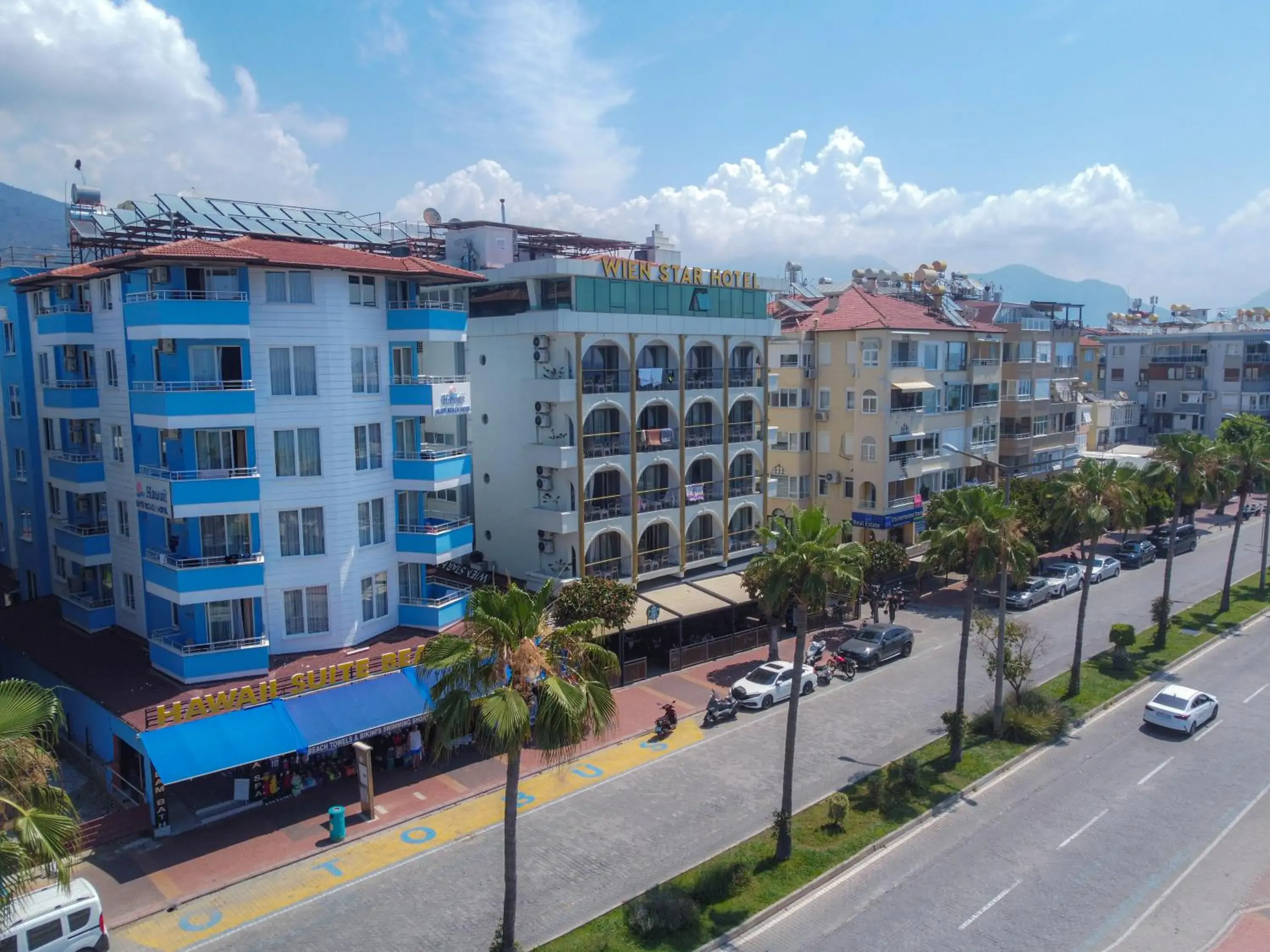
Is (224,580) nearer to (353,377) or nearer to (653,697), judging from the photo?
(353,377)

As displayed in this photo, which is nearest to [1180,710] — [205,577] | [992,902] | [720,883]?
[992,902]

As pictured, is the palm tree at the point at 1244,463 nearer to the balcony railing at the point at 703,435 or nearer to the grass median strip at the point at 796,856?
the grass median strip at the point at 796,856

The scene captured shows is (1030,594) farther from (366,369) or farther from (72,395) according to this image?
(72,395)

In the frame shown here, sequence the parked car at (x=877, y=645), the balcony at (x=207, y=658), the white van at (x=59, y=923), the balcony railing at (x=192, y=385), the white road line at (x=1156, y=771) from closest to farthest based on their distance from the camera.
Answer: the white van at (x=59, y=923)
the balcony at (x=207, y=658)
the balcony railing at (x=192, y=385)
the white road line at (x=1156, y=771)
the parked car at (x=877, y=645)

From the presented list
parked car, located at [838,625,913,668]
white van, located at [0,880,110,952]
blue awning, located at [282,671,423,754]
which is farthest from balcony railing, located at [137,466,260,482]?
parked car, located at [838,625,913,668]

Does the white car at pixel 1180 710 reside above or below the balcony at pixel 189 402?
below

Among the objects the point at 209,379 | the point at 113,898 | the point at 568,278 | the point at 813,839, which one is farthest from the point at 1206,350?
the point at 113,898

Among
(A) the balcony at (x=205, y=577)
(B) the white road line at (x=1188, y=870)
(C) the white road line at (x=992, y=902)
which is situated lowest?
(B) the white road line at (x=1188, y=870)

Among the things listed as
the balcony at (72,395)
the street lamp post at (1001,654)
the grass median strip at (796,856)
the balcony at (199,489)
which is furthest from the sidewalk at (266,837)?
the balcony at (72,395)
